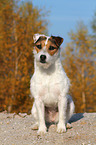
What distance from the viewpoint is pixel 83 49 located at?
1592cm

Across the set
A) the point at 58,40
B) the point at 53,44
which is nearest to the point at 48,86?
the point at 53,44

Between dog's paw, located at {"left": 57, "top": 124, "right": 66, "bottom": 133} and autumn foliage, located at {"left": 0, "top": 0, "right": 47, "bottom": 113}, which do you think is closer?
dog's paw, located at {"left": 57, "top": 124, "right": 66, "bottom": 133}

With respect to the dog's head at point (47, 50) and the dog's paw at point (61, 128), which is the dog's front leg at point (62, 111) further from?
the dog's head at point (47, 50)

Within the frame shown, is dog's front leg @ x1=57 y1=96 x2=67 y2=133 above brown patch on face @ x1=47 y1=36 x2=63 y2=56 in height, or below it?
below

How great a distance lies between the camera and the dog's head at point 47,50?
5230 mm

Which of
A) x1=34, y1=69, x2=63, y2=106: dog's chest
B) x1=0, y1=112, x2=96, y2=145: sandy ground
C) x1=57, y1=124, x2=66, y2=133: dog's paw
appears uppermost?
x1=34, y1=69, x2=63, y2=106: dog's chest

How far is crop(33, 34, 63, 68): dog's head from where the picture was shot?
523 centimetres

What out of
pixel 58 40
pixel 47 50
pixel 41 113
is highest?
pixel 58 40

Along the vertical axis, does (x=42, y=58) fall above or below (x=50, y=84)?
above

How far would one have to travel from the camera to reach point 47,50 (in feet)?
17.6

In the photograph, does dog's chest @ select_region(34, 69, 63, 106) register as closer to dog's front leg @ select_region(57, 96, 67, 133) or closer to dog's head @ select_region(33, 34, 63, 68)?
dog's front leg @ select_region(57, 96, 67, 133)

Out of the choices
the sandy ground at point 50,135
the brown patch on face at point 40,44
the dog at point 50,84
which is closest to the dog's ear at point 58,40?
the dog at point 50,84

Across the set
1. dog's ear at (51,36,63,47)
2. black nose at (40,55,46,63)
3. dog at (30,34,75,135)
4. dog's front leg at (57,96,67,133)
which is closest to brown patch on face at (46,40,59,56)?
dog at (30,34,75,135)

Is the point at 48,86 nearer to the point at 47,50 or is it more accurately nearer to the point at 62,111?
the point at 62,111
